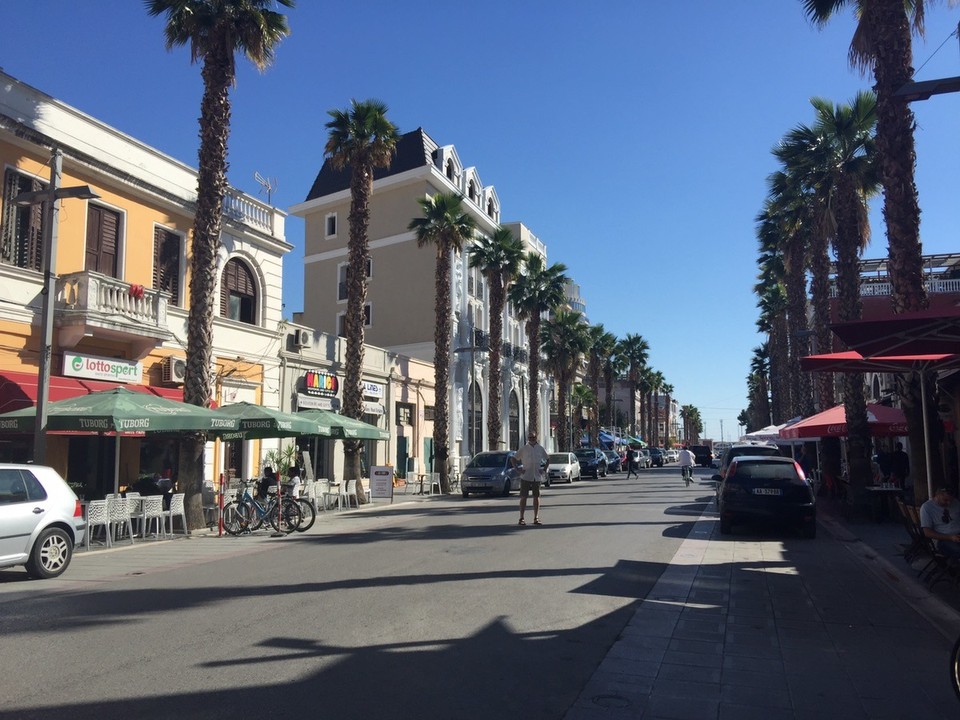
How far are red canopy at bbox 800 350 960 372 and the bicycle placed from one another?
1072cm

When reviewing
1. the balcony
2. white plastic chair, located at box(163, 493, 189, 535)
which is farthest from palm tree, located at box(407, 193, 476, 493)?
white plastic chair, located at box(163, 493, 189, 535)

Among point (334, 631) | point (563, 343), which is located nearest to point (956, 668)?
point (334, 631)

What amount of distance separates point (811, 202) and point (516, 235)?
3383 cm

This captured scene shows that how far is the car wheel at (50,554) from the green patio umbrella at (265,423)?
5.12 m

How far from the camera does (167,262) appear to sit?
2108 centimetres

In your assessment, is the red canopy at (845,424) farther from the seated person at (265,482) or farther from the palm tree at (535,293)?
the palm tree at (535,293)

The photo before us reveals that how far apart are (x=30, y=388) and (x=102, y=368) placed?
2139 mm

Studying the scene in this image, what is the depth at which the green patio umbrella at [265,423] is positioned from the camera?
17.0 metres

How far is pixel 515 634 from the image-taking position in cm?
669

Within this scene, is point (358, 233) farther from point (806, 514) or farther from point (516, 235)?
point (516, 235)

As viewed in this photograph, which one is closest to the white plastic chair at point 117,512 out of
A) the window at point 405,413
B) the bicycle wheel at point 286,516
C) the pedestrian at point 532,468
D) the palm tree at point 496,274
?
the bicycle wheel at point 286,516

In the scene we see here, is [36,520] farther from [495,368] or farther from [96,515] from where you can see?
[495,368]

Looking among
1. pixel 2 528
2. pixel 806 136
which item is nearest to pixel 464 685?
pixel 2 528

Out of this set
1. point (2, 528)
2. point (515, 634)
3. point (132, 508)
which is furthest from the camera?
point (132, 508)
